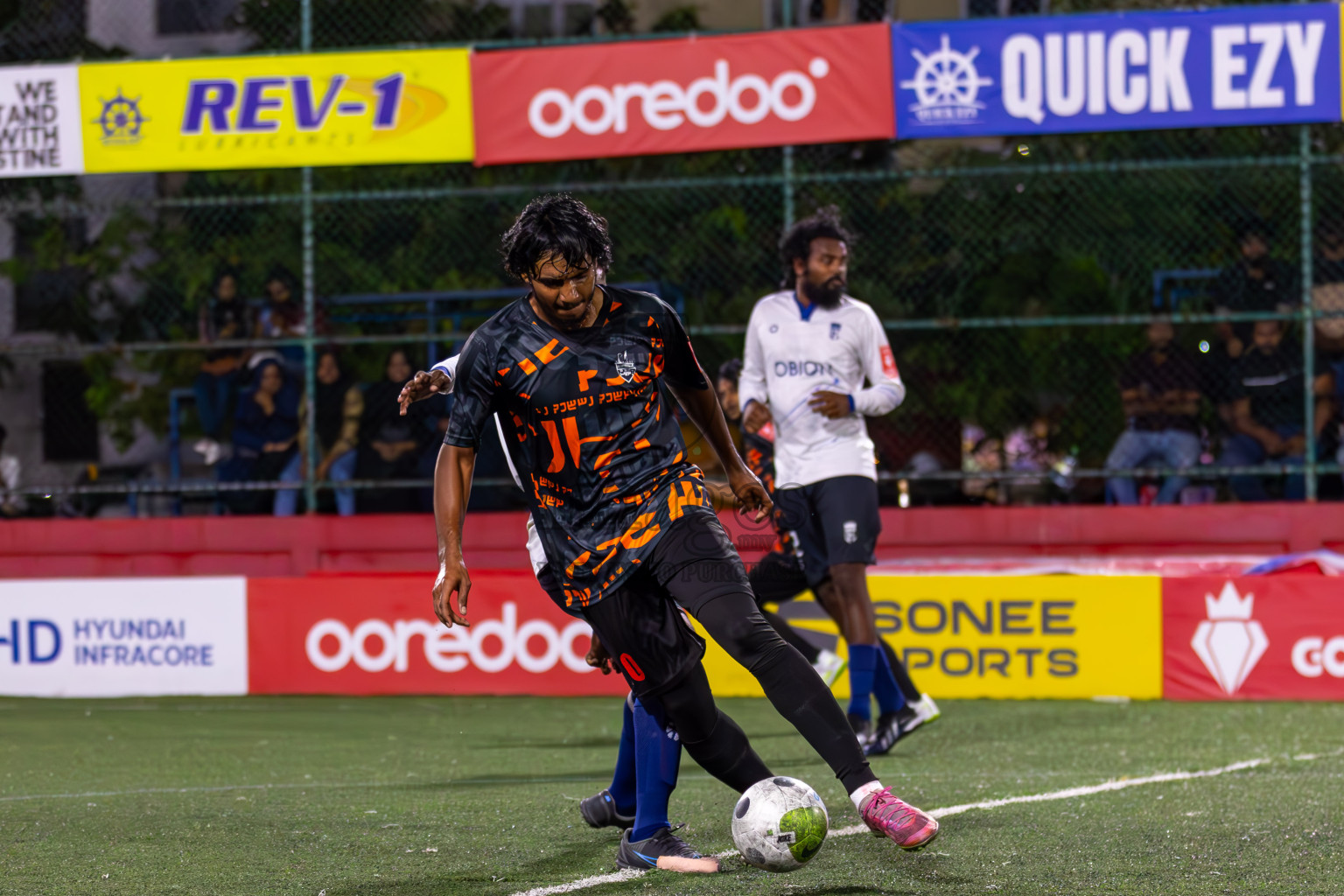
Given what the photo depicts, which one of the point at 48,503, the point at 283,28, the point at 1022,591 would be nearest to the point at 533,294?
the point at 1022,591

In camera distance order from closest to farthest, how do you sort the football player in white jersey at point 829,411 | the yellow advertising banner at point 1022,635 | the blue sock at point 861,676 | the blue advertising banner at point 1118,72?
1. the blue sock at point 861,676
2. the football player in white jersey at point 829,411
3. the yellow advertising banner at point 1022,635
4. the blue advertising banner at point 1118,72

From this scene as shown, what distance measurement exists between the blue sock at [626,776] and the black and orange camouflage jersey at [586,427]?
2.23ft

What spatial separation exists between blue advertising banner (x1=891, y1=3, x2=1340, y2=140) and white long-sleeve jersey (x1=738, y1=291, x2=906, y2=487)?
4.41 m

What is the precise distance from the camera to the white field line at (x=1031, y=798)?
444 cm

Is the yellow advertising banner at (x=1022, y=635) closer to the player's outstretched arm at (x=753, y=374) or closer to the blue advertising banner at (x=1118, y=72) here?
the player's outstretched arm at (x=753, y=374)

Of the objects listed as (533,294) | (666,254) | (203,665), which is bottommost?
(203,665)

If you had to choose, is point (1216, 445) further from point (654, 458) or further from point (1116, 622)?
point (654, 458)

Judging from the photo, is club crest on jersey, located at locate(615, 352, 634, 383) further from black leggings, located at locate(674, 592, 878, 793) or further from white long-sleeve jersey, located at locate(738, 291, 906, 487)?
white long-sleeve jersey, located at locate(738, 291, 906, 487)

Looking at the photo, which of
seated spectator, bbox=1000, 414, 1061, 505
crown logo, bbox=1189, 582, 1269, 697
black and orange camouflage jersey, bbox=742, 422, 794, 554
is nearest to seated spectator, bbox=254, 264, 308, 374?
seated spectator, bbox=1000, 414, 1061, 505

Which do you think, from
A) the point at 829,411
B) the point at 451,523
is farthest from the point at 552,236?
the point at 829,411

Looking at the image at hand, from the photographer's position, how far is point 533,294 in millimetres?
4531

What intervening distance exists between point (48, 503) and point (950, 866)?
1027 cm

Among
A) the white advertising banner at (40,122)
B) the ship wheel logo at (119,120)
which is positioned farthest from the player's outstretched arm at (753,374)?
the white advertising banner at (40,122)

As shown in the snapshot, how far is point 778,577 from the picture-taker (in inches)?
301
